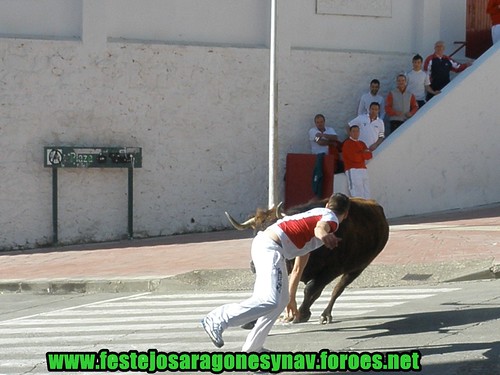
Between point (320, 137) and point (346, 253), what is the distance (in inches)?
359

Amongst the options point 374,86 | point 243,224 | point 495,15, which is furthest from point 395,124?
point 243,224

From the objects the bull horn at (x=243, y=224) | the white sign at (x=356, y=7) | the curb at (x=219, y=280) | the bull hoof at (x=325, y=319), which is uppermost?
the white sign at (x=356, y=7)

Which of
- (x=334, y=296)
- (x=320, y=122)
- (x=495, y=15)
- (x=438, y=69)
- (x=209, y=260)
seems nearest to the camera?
(x=334, y=296)

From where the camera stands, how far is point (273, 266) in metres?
8.91

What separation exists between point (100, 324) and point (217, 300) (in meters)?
2.14

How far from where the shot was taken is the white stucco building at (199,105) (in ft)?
62.4

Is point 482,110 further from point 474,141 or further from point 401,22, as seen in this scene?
point 401,22

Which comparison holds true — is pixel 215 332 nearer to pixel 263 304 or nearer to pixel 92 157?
pixel 263 304

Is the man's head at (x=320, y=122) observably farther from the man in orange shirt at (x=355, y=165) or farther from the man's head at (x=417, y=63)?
the man's head at (x=417, y=63)

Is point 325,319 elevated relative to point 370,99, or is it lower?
lower

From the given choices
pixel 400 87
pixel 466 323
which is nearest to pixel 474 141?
pixel 400 87

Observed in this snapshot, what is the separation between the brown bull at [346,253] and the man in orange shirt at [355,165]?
749cm

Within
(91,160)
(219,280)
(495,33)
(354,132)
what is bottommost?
(219,280)

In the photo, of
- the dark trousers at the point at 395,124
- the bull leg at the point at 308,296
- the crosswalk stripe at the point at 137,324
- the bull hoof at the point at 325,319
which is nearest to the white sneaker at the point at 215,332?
the crosswalk stripe at the point at 137,324
